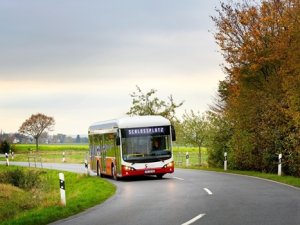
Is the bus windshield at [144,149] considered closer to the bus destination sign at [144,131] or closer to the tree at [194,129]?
the bus destination sign at [144,131]

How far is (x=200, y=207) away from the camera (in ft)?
47.0

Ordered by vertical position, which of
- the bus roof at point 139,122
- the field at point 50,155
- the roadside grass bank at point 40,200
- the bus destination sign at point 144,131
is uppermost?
the bus roof at point 139,122

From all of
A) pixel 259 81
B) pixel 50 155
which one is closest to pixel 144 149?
pixel 259 81

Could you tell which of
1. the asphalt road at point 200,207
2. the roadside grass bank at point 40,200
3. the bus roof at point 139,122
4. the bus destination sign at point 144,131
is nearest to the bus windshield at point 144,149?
the bus destination sign at point 144,131

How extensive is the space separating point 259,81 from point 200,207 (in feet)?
63.5

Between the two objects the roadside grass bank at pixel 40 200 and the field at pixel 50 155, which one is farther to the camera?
the field at pixel 50 155

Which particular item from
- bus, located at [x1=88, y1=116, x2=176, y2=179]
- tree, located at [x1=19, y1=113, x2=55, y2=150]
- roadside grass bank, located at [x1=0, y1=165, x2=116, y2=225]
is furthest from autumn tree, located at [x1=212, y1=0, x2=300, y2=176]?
tree, located at [x1=19, y1=113, x2=55, y2=150]

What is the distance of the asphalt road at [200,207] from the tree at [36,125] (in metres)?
113

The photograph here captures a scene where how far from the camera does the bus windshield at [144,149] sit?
2562 cm

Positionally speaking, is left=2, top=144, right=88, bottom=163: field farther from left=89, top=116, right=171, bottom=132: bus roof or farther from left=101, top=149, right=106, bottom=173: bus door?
left=89, top=116, right=171, bottom=132: bus roof

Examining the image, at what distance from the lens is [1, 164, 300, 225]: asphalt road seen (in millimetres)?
11934

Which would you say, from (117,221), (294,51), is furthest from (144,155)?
(117,221)

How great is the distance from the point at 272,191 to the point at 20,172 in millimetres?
20253

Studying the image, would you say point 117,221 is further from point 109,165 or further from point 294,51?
point 109,165
